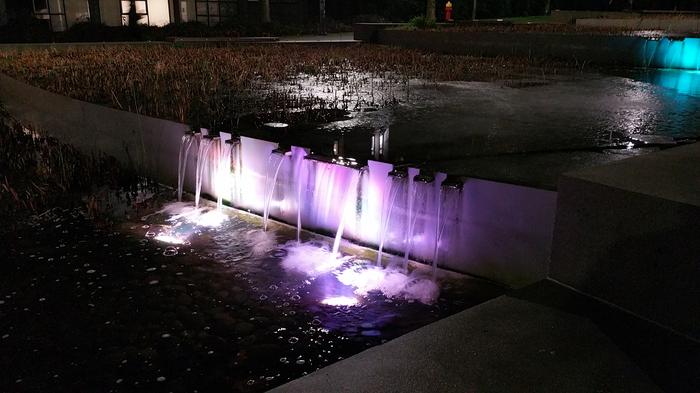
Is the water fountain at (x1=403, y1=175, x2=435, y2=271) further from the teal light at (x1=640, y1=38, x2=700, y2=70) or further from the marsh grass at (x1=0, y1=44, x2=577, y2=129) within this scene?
the teal light at (x1=640, y1=38, x2=700, y2=70)

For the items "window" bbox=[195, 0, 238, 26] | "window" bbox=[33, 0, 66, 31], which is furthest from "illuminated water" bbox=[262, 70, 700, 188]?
"window" bbox=[195, 0, 238, 26]

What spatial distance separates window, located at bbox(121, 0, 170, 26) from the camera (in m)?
37.8

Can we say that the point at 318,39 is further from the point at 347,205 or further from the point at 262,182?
the point at 347,205

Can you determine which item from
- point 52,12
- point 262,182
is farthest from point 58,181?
point 52,12

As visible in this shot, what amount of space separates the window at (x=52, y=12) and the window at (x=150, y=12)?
11.7 ft

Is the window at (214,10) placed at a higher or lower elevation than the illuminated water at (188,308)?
higher

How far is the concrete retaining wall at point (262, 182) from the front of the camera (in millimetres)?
5527

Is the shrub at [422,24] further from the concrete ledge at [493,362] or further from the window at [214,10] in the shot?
the concrete ledge at [493,362]

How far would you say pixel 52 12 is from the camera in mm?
34906

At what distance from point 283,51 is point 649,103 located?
14780 mm

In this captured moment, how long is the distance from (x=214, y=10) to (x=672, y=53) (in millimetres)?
31200

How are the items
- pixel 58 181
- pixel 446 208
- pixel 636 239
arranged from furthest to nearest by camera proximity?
pixel 58 181, pixel 446 208, pixel 636 239

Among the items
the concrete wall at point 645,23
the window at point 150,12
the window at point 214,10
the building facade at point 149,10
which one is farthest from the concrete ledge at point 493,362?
the window at point 214,10

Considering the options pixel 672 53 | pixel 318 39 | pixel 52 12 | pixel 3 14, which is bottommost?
pixel 672 53
